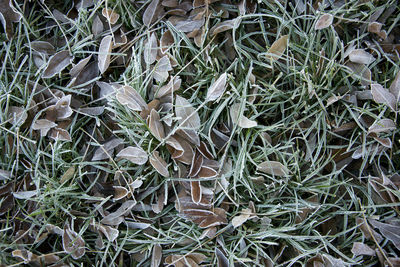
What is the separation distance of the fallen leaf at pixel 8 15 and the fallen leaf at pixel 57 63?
0.15 meters

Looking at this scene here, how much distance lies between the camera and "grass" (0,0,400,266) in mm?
1051

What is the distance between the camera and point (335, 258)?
→ 3.36 ft

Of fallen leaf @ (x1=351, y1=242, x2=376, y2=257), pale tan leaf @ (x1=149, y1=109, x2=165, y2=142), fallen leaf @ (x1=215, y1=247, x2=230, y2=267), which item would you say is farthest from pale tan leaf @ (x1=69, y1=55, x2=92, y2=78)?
fallen leaf @ (x1=351, y1=242, x2=376, y2=257)

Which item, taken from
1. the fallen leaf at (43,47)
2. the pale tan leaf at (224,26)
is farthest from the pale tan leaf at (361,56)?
the fallen leaf at (43,47)

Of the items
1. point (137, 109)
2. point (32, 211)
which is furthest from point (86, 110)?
point (32, 211)

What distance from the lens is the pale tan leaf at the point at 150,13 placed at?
1.11 meters

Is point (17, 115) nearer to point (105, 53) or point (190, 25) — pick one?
Answer: point (105, 53)

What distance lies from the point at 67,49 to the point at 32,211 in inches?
18.4

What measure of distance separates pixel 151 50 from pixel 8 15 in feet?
1.36

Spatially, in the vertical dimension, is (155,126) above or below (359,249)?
above

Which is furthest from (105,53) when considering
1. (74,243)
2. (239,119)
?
(74,243)

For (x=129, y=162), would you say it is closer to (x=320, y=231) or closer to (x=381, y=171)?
(x=320, y=231)

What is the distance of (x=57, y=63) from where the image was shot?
1103mm

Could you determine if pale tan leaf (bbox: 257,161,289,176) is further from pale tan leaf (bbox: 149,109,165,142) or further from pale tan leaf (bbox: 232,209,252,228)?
pale tan leaf (bbox: 149,109,165,142)
